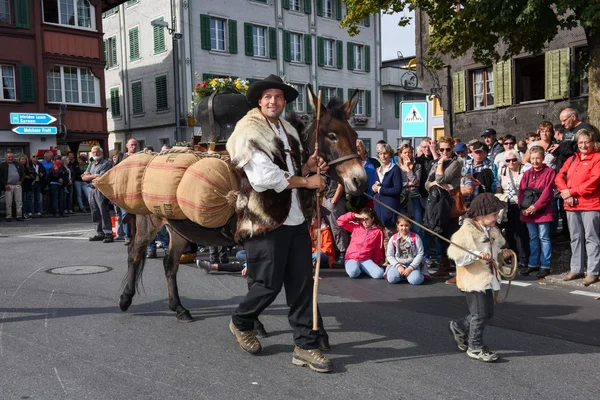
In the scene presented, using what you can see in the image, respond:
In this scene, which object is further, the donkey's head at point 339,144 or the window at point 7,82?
the window at point 7,82

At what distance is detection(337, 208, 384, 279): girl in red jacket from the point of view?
8.52m

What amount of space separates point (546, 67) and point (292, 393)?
19191 mm

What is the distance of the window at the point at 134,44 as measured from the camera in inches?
1366

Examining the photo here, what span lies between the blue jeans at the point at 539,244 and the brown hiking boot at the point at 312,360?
5.04m

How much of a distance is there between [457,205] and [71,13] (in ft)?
75.8

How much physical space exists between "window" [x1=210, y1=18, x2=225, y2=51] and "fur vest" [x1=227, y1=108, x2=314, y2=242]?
29530 millimetres

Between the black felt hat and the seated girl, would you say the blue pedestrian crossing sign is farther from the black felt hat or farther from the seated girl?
the black felt hat

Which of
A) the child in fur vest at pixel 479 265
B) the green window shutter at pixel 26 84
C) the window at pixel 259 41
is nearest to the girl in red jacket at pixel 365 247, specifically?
the child in fur vest at pixel 479 265

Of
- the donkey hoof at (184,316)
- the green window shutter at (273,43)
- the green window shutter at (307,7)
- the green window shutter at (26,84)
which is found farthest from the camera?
the green window shutter at (307,7)

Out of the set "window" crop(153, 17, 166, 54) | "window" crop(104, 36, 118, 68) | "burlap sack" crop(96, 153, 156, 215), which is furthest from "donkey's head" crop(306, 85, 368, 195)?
"window" crop(104, 36, 118, 68)

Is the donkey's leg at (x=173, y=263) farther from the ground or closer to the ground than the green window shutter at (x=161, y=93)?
closer to the ground

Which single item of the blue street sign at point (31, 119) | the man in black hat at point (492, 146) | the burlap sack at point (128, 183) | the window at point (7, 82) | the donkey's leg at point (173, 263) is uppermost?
the window at point (7, 82)

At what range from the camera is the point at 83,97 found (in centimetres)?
2698

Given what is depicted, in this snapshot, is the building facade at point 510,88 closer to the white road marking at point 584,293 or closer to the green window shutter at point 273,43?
the green window shutter at point 273,43
